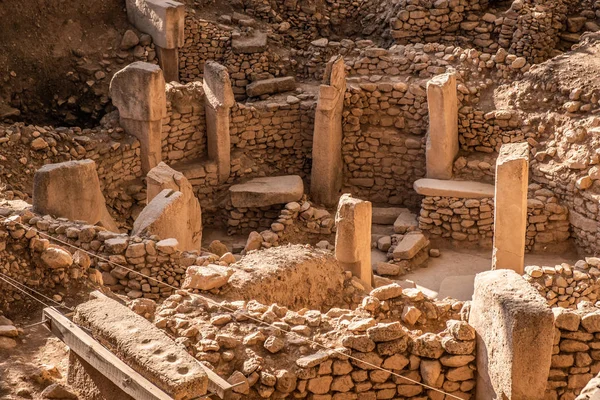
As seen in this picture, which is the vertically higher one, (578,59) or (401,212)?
(578,59)

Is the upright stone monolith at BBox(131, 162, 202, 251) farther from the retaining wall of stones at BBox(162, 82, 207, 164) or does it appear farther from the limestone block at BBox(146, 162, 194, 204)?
the retaining wall of stones at BBox(162, 82, 207, 164)

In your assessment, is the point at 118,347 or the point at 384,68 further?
the point at 384,68

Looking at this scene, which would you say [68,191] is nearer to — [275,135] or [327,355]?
[327,355]

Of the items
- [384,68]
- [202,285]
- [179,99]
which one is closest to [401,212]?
[384,68]

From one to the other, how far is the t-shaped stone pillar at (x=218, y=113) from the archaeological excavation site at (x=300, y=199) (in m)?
0.04

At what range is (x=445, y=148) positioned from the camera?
1708cm

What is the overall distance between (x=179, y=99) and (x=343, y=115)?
2.67 m

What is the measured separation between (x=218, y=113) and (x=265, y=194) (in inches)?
56.8

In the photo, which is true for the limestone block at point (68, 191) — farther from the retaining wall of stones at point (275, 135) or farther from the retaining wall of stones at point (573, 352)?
the retaining wall of stones at point (573, 352)

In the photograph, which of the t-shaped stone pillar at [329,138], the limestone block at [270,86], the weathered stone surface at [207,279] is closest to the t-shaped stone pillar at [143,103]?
the limestone block at [270,86]

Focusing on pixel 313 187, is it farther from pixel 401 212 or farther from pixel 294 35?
pixel 294 35

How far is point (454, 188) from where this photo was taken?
656 inches

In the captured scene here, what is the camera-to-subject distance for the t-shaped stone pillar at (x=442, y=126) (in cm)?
1686

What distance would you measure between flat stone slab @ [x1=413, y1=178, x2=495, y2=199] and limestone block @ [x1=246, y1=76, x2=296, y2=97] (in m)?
3.10
